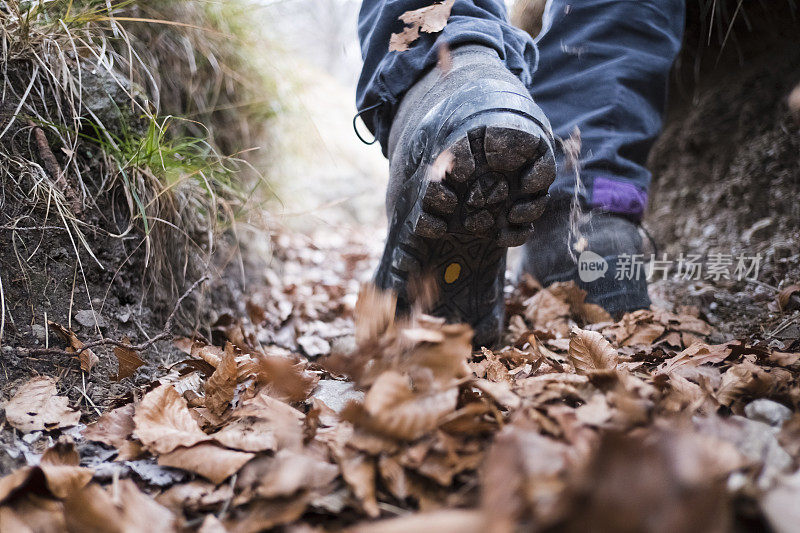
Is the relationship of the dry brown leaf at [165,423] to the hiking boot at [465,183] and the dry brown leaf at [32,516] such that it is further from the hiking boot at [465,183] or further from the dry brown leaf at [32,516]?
the hiking boot at [465,183]

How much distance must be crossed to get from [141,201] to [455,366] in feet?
2.88

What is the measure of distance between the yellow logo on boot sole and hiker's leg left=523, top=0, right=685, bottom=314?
0.23 m

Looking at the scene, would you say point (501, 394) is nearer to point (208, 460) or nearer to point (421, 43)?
point (208, 460)

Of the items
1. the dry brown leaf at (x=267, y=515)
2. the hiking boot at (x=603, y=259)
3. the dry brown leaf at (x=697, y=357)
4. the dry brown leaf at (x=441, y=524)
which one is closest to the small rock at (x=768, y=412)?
the dry brown leaf at (x=697, y=357)

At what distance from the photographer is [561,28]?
1267 millimetres

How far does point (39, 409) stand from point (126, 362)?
0.16 m

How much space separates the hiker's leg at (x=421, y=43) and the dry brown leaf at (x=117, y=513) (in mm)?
973

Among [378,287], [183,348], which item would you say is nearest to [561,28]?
[378,287]

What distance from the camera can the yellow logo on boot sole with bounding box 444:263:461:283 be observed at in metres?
1.10

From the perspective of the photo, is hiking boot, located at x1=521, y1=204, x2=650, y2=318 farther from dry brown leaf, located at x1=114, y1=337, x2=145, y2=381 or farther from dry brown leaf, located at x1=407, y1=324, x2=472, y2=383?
dry brown leaf, located at x1=114, y1=337, x2=145, y2=381

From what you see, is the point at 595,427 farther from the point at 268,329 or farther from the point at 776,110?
the point at 776,110

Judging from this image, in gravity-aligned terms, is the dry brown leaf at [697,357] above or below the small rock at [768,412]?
below

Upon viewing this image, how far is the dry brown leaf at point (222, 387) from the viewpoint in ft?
2.51

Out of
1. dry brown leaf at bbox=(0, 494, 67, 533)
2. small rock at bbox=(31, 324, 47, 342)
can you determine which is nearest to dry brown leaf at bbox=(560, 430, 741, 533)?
dry brown leaf at bbox=(0, 494, 67, 533)
